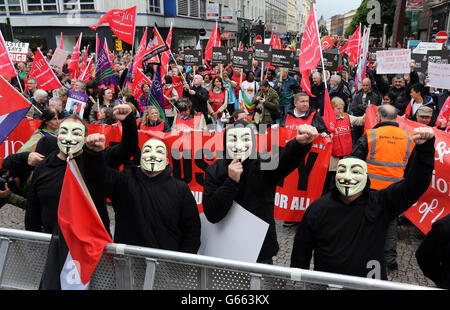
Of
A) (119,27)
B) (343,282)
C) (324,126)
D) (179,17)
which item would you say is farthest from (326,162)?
(179,17)

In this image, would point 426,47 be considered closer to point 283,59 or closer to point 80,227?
point 283,59

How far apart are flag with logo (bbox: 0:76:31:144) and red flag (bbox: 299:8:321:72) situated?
14.6ft

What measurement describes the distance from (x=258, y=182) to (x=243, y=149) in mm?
269

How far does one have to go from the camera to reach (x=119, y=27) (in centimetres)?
930

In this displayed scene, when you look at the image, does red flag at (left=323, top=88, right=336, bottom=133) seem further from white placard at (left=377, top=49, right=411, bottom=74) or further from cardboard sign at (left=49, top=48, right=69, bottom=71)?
cardboard sign at (left=49, top=48, right=69, bottom=71)

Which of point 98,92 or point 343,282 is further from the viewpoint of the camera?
point 98,92

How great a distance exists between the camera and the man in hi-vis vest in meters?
4.03

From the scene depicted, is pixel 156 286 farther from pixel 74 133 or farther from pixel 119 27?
pixel 119 27

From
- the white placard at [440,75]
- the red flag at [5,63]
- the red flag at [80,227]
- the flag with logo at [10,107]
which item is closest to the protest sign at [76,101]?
the red flag at [5,63]

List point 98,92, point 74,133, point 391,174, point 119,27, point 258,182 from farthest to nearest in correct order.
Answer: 1. point 119,27
2. point 98,92
3. point 391,174
4. point 74,133
5. point 258,182

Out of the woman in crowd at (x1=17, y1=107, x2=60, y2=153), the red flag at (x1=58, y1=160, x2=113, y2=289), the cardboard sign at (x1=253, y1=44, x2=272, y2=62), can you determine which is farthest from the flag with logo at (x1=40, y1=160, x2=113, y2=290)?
the cardboard sign at (x1=253, y1=44, x2=272, y2=62)

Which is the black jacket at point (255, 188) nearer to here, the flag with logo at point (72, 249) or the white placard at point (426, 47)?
the flag with logo at point (72, 249)

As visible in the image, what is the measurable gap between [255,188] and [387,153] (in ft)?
6.34

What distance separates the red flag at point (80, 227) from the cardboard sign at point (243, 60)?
8438 millimetres
